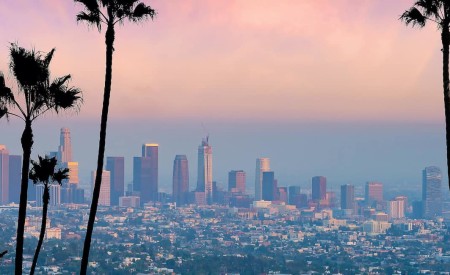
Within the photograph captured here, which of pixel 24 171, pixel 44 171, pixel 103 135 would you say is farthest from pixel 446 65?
pixel 44 171

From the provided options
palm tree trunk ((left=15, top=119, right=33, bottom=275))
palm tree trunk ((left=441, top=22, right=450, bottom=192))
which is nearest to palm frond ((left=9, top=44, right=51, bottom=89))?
palm tree trunk ((left=15, top=119, right=33, bottom=275))

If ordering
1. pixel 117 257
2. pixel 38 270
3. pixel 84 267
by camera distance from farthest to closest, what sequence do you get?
pixel 117 257, pixel 38 270, pixel 84 267

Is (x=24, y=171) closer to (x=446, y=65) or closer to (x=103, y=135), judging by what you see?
(x=103, y=135)

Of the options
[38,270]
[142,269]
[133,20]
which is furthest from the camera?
[142,269]

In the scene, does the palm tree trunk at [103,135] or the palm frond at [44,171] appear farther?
the palm frond at [44,171]

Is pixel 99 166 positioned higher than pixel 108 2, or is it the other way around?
pixel 108 2

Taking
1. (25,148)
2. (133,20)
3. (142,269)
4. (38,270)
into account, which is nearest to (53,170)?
(25,148)

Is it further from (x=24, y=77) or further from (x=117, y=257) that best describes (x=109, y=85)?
(x=117, y=257)

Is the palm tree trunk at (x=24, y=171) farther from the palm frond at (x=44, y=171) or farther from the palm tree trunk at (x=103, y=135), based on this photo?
the palm frond at (x=44, y=171)

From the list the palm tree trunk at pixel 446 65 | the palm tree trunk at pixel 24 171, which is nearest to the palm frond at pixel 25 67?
the palm tree trunk at pixel 24 171

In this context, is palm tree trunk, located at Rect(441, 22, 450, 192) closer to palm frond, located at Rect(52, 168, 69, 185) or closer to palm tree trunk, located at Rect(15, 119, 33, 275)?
palm tree trunk, located at Rect(15, 119, 33, 275)

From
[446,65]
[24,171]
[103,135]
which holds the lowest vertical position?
[24,171]
